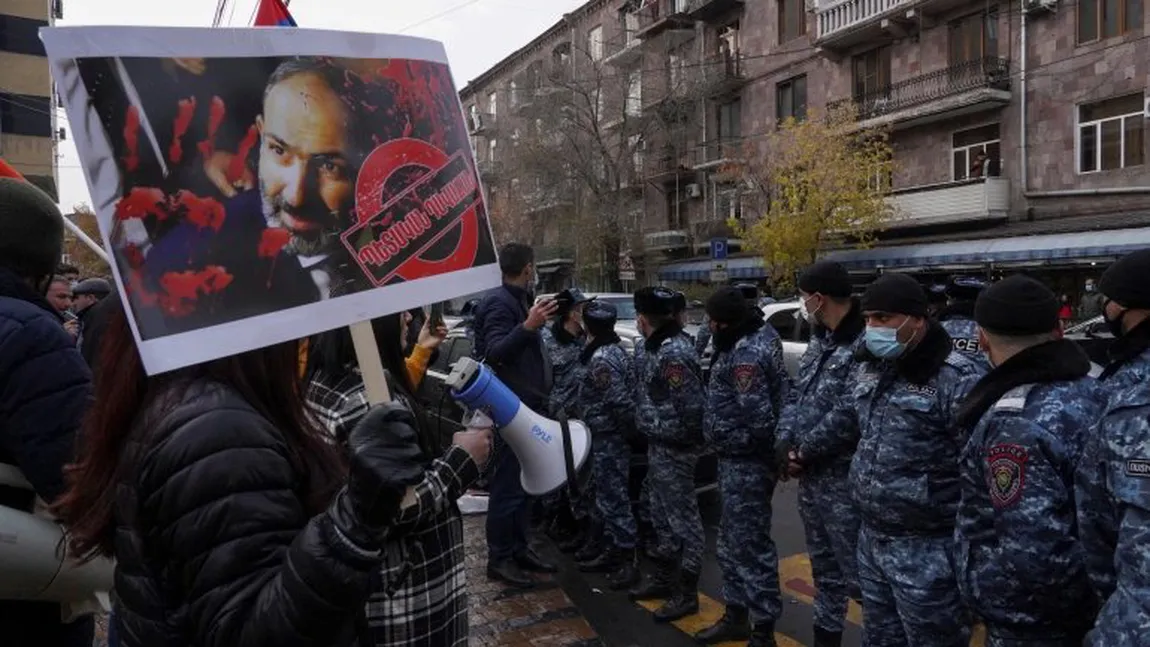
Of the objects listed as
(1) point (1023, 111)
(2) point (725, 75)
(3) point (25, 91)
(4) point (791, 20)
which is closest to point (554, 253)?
(2) point (725, 75)

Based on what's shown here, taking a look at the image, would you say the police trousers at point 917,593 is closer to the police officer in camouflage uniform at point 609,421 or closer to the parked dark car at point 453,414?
the police officer in camouflage uniform at point 609,421

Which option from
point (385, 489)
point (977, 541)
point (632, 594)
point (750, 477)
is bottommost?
point (632, 594)

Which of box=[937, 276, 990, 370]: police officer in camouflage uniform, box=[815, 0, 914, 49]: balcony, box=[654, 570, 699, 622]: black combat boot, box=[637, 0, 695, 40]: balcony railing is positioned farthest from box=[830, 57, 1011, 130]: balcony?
box=[654, 570, 699, 622]: black combat boot

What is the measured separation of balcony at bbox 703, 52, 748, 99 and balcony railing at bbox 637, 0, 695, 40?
8.90 feet

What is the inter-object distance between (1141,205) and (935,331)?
717 inches

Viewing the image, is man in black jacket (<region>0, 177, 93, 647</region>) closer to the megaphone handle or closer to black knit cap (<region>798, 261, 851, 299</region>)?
the megaphone handle

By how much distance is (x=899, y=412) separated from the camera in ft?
10.7

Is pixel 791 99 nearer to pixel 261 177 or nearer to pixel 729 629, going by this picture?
pixel 729 629

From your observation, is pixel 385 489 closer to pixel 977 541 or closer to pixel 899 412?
pixel 977 541

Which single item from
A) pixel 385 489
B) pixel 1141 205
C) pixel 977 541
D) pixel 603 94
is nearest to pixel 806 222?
pixel 1141 205

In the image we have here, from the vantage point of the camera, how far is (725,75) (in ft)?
95.2

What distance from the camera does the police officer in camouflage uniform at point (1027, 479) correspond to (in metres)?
2.45

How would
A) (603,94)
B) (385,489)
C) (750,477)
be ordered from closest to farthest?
(385,489) → (750,477) → (603,94)

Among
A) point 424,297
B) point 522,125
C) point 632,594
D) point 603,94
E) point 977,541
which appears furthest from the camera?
point 522,125
